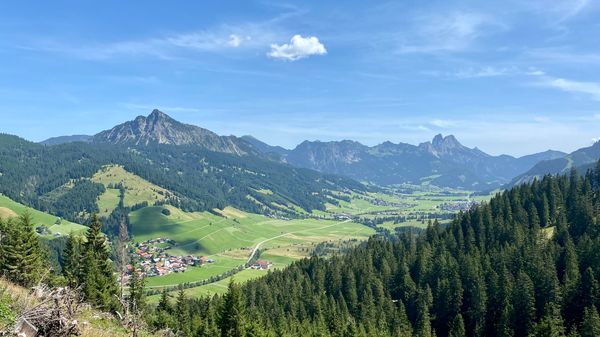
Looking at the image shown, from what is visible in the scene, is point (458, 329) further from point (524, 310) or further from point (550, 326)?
point (550, 326)

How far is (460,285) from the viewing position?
128 m

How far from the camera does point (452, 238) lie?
17088 centimetres

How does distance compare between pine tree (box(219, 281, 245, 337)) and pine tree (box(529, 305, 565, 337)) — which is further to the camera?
pine tree (box(529, 305, 565, 337))

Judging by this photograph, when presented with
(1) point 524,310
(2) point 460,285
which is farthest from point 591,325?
(2) point 460,285

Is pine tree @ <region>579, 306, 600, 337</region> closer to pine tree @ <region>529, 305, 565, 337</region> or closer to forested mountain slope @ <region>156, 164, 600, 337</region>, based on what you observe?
forested mountain slope @ <region>156, 164, 600, 337</region>

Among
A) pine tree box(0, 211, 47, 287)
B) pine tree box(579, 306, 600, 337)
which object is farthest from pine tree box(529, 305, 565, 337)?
pine tree box(0, 211, 47, 287)

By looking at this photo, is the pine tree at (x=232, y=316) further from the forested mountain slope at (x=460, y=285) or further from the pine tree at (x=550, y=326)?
the pine tree at (x=550, y=326)

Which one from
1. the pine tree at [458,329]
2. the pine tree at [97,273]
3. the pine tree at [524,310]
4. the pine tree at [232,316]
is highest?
the pine tree at [97,273]

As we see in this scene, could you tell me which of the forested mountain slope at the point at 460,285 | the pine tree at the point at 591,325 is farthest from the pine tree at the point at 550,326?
the pine tree at the point at 591,325

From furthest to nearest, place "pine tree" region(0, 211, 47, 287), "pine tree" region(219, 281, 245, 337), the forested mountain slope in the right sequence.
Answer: the forested mountain slope → "pine tree" region(219, 281, 245, 337) → "pine tree" region(0, 211, 47, 287)

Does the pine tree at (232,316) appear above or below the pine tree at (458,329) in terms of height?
above

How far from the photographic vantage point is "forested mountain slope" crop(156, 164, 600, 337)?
4016 inches

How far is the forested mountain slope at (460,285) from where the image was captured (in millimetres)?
102000

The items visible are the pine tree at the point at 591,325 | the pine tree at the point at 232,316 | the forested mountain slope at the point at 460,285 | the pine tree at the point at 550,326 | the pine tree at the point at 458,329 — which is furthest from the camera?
the pine tree at the point at 458,329
